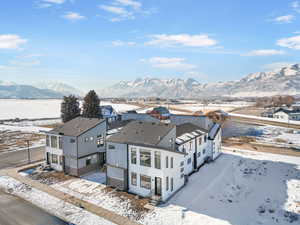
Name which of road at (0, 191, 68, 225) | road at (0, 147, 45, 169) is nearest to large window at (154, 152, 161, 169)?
road at (0, 191, 68, 225)

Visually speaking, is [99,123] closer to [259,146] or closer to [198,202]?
[198,202]

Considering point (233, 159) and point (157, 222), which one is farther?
point (233, 159)

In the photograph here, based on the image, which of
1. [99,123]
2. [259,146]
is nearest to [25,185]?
[99,123]

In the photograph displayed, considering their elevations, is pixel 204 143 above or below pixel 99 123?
below

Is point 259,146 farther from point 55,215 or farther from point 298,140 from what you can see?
point 55,215

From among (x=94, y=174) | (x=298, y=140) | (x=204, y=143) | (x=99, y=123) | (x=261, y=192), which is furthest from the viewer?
(x=298, y=140)

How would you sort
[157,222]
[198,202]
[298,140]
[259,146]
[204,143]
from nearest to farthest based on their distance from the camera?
[157,222] < [198,202] < [204,143] < [259,146] < [298,140]

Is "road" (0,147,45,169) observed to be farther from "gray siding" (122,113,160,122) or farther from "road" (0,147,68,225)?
"gray siding" (122,113,160,122)

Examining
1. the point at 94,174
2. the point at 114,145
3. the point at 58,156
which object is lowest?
the point at 94,174
